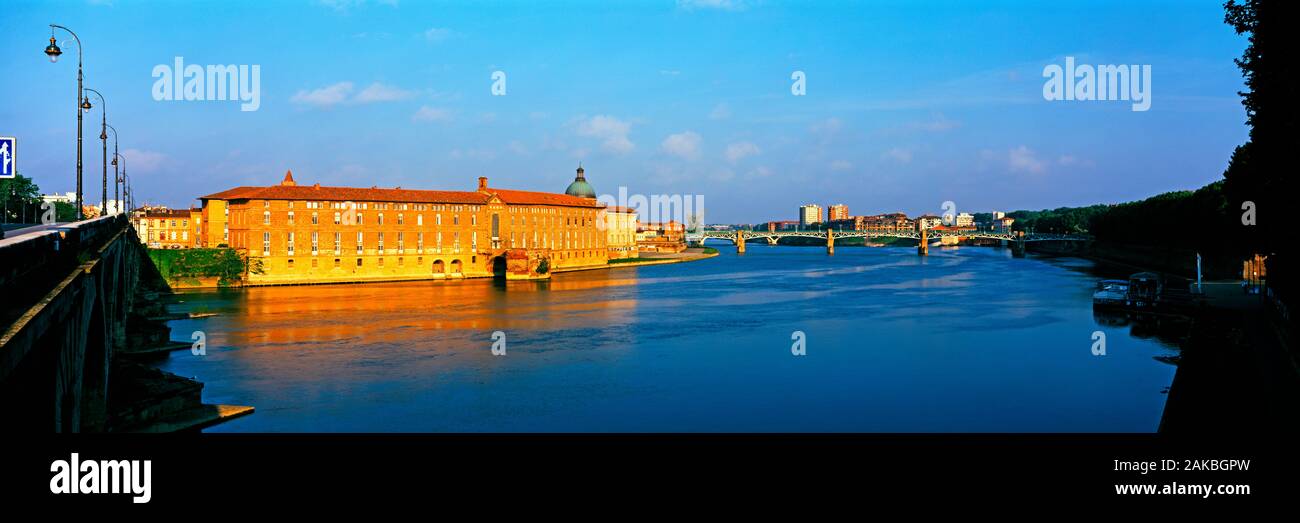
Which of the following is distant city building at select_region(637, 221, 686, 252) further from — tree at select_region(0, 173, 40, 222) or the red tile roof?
tree at select_region(0, 173, 40, 222)

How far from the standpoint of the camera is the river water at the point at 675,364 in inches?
878

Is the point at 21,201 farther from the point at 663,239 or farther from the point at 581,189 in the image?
the point at 663,239

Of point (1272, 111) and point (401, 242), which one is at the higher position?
point (1272, 111)

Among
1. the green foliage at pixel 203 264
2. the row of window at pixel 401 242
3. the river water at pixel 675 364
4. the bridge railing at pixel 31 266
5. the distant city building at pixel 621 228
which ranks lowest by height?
the river water at pixel 675 364

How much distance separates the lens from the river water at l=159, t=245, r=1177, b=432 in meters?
22.3

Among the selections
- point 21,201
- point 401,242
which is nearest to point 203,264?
point 21,201

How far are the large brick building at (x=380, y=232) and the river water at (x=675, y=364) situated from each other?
38.2 ft

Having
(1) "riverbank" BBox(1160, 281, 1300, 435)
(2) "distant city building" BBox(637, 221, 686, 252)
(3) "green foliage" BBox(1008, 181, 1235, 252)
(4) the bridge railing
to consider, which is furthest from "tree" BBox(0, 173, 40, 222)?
(2) "distant city building" BBox(637, 221, 686, 252)

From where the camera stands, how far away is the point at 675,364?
30578 mm

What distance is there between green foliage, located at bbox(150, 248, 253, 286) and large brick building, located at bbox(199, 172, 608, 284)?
108cm

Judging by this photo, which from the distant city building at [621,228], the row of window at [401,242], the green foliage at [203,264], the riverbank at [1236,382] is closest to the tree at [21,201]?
the green foliage at [203,264]

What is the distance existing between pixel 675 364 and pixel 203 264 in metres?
46.6

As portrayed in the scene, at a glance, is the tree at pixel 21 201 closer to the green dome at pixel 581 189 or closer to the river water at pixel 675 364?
the river water at pixel 675 364
